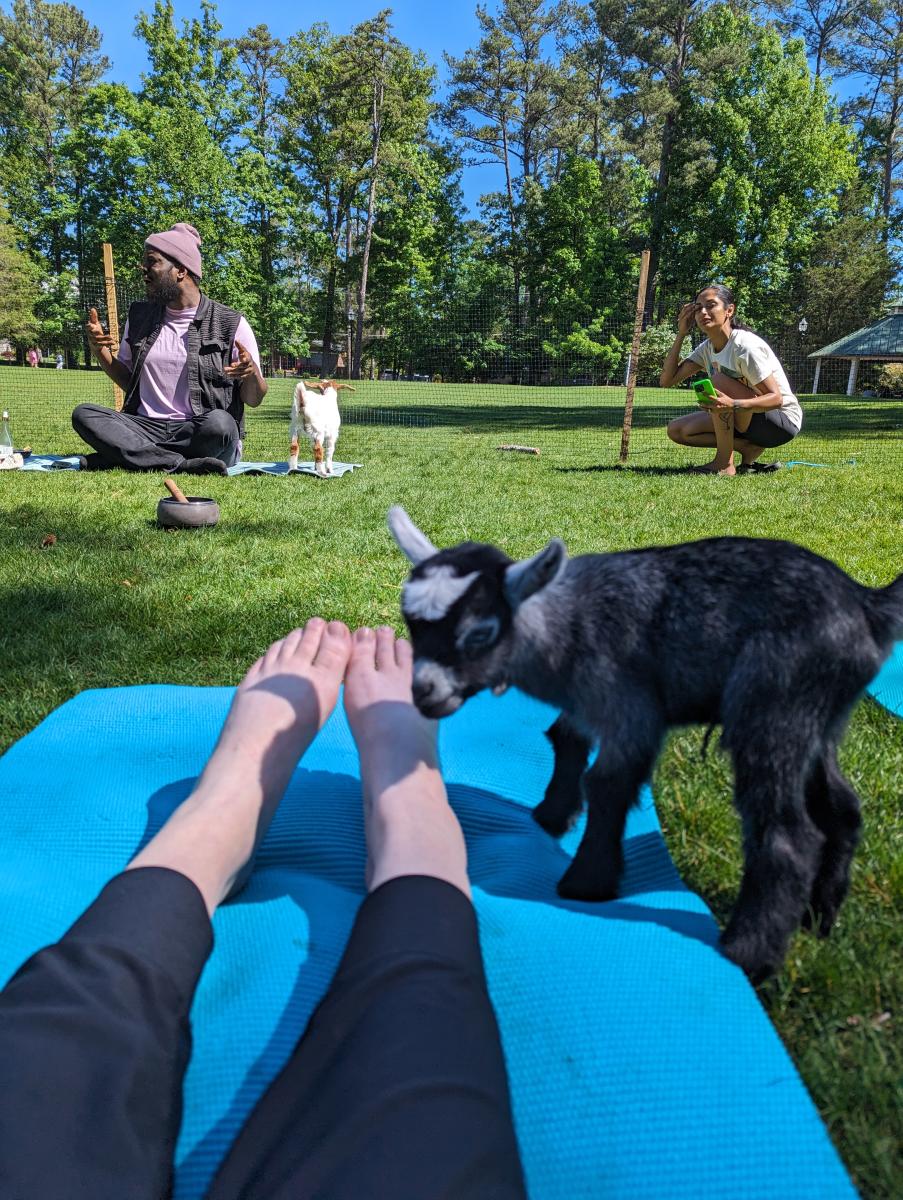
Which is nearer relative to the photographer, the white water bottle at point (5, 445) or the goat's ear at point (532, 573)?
the goat's ear at point (532, 573)

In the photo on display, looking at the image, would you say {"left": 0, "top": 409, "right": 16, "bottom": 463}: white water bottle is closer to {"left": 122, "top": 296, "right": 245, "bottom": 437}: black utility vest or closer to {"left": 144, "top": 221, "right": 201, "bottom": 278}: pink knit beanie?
{"left": 122, "top": 296, "right": 245, "bottom": 437}: black utility vest

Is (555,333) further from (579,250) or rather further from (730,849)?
(730,849)

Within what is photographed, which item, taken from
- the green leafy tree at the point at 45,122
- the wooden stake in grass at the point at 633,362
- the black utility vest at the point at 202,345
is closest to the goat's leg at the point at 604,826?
the black utility vest at the point at 202,345

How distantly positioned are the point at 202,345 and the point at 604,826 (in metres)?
8.46

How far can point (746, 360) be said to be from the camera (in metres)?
9.33

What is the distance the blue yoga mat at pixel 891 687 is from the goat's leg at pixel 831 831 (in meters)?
1.57

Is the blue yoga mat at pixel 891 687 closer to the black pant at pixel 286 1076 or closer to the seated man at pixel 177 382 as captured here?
the black pant at pixel 286 1076

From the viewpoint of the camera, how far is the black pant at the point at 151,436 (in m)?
9.12

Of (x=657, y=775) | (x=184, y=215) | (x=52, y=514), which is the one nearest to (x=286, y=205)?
(x=184, y=215)

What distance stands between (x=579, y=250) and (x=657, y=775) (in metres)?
46.2

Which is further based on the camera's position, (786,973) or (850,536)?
(850,536)

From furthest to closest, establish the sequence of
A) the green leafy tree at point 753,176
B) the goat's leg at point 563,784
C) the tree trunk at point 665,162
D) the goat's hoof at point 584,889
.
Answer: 1. the green leafy tree at point 753,176
2. the tree trunk at point 665,162
3. the goat's leg at point 563,784
4. the goat's hoof at point 584,889

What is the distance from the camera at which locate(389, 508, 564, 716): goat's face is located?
1751 millimetres

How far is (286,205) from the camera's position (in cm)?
4534
